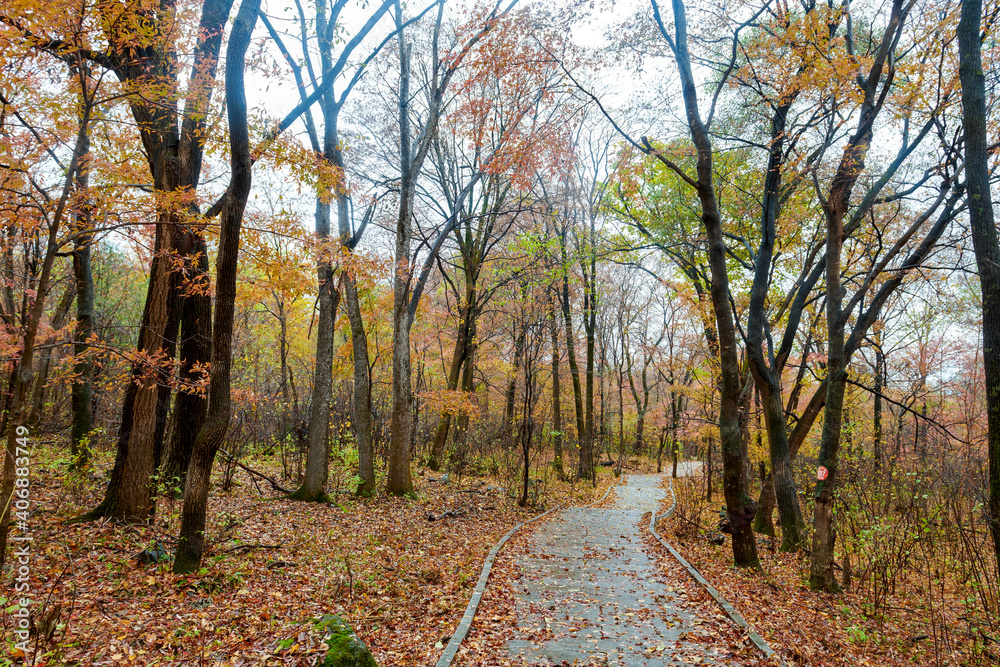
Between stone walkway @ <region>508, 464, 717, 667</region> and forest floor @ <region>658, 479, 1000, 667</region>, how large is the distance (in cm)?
70

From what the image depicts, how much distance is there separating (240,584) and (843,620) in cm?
677

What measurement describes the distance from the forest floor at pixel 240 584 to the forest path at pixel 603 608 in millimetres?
871

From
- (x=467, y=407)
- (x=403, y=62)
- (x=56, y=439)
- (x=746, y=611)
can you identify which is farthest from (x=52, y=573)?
(x=403, y=62)

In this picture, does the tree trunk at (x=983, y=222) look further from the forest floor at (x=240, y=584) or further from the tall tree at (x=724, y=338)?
the forest floor at (x=240, y=584)

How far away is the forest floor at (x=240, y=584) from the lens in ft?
13.0

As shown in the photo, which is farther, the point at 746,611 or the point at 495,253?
the point at 495,253

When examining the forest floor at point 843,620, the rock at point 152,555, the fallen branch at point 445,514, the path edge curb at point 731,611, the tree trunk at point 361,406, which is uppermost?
Answer: the tree trunk at point 361,406

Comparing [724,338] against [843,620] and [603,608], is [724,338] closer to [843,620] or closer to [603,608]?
[843,620]

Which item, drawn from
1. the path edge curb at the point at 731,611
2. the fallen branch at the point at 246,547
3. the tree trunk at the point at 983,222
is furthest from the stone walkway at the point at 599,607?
the fallen branch at the point at 246,547

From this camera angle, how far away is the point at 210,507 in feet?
27.3

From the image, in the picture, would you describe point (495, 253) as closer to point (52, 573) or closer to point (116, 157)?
point (116, 157)

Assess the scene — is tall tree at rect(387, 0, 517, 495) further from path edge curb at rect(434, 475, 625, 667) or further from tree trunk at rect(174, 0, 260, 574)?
tree trunk at rect(174, 0, 260, 574)

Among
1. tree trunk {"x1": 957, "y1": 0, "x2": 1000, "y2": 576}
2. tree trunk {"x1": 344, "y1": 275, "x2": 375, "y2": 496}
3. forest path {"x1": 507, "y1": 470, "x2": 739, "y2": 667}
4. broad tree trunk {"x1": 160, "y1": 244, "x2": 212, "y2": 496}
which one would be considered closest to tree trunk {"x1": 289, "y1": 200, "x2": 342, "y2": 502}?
tree trunk {"x1": 344, "y1": 275, "x2": 375, "y2": 496}

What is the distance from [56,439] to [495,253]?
13.3m
